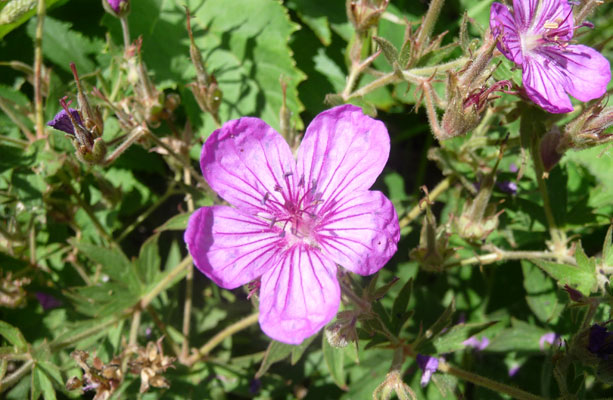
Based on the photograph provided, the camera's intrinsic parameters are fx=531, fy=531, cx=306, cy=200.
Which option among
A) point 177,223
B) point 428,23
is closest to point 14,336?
point 177,223

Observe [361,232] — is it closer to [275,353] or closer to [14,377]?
[275,353]

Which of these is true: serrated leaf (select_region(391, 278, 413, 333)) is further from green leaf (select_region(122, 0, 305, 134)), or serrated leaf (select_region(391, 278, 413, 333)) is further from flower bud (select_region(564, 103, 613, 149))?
green leaf (select_region(122, 0, 305, 134))

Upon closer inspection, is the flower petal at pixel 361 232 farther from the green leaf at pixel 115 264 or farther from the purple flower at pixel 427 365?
the green leaf at pixel 115 264

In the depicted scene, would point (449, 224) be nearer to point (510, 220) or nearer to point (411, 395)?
point (510, 220)

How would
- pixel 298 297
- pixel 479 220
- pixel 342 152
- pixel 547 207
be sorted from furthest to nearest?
pixel 547 207 → pixel 479 220 → pixel 342 152 → pixel 298 297

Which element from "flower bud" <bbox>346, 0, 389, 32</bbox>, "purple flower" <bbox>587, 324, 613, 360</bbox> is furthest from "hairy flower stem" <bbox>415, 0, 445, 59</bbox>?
"purple flower" <bbox>587, 324, 613, 360</bbox>

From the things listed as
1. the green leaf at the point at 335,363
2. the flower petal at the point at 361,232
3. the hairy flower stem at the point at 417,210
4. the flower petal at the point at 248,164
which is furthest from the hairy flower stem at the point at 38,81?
the hairy flower stem at the point at 417,210
